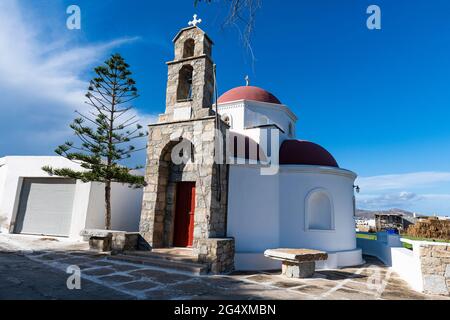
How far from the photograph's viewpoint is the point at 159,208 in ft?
29.1

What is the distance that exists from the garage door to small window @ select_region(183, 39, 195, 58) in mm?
8546

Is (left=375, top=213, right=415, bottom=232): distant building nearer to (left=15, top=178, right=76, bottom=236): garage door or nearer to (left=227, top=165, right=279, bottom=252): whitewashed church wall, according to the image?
(left=227, top=165, right=279, bottom=252): whitewashed church wall

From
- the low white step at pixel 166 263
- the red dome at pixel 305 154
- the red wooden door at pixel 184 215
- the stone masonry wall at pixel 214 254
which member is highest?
the red dome at pixel 305 154

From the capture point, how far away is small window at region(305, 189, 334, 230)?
989cm

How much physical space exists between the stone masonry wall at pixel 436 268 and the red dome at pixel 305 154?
497 cm

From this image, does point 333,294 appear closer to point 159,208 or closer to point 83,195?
point 159,208

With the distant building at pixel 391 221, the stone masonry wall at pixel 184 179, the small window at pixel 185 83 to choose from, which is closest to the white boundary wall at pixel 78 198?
the stone masonry wall at pixel 184 179

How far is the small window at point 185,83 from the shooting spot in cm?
966

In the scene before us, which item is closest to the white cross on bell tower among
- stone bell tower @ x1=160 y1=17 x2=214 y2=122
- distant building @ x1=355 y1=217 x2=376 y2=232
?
stone bell tower @ x1=160 y1=17 x2=214 y2=122

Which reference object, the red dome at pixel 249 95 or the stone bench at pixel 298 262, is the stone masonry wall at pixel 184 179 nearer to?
the stone bench at pixel 298 262

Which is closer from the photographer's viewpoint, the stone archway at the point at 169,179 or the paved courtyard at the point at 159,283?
the paved courtyard at the point at 159,283

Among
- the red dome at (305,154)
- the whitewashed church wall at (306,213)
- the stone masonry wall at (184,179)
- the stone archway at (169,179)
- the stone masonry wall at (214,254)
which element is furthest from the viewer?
the red dome at (305,154)
